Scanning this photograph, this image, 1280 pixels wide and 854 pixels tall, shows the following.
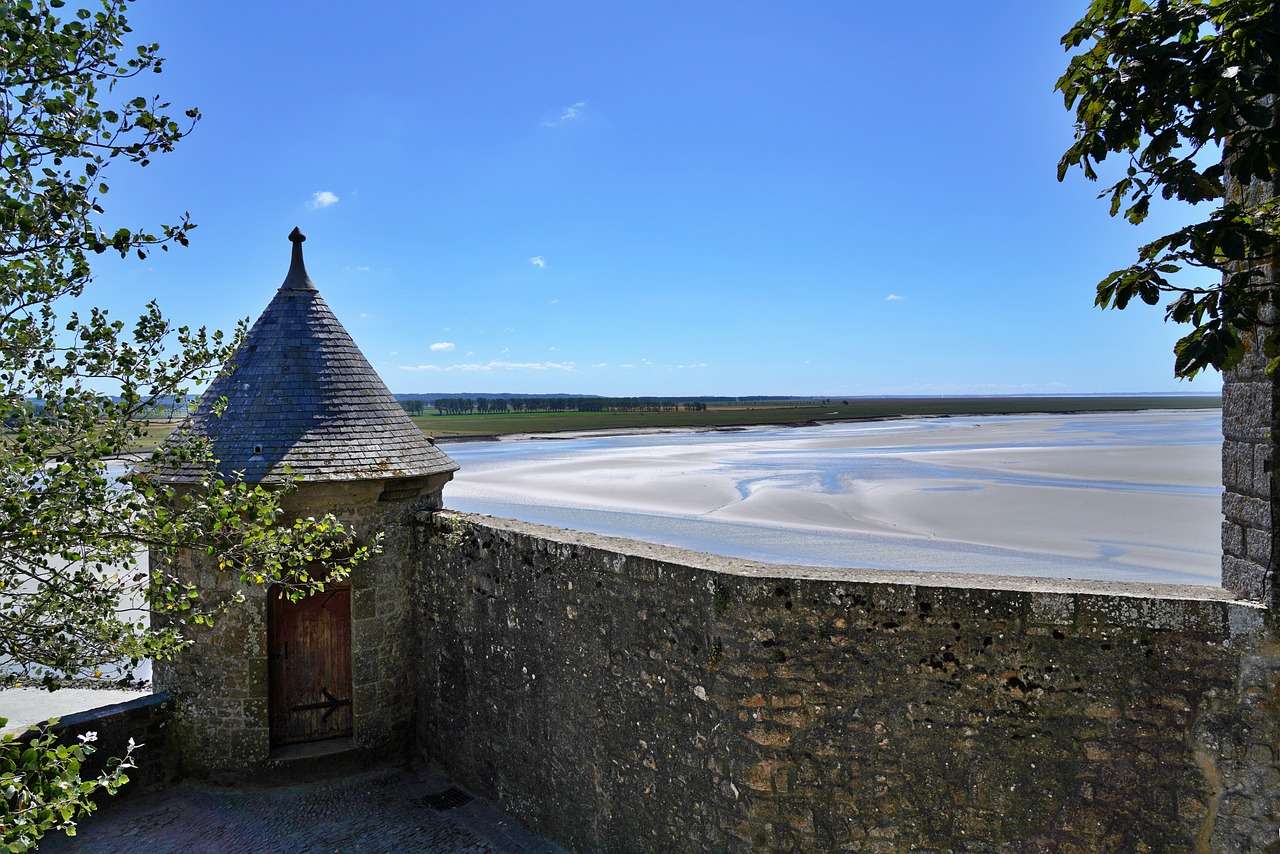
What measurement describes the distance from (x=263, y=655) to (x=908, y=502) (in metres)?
14.2

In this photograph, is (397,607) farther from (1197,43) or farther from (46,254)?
(1197,43)

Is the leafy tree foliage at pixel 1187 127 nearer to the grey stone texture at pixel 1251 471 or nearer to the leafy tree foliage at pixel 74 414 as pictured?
the grey stone texture at pixel 1251 471

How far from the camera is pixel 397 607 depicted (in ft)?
24.0

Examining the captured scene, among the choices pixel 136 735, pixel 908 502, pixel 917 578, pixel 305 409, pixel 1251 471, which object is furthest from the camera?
pixel 908 502

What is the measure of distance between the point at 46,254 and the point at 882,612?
4.52 meters

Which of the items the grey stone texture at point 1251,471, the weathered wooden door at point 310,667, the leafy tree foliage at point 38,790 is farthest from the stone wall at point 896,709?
the leafy tree foliage at point 38,790

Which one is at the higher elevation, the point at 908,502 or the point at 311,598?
the point at 311,598

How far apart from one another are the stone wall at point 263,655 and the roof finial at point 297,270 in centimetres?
245

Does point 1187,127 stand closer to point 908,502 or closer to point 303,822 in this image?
point 303,822

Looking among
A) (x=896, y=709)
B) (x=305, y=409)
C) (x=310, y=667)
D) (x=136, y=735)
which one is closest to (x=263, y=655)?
(x=310, y=667)

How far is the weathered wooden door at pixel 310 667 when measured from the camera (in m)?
7.21

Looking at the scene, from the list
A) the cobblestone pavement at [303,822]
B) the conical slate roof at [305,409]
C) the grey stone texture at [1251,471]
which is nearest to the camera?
the grey stone texture at [1251,471]

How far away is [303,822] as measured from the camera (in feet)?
20.9

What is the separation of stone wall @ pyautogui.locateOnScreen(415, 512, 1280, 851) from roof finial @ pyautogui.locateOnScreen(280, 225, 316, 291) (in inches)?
170
